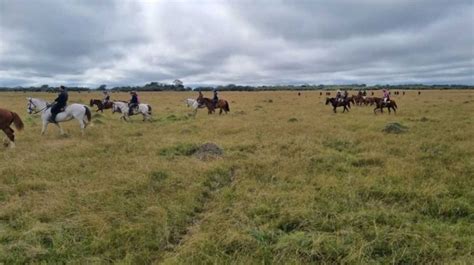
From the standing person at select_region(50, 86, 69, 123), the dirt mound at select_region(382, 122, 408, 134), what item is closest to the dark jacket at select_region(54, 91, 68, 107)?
the standing person at select_region(50, 86, 69, 123)

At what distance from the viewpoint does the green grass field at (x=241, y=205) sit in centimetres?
445

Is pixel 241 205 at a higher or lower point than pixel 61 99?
lower

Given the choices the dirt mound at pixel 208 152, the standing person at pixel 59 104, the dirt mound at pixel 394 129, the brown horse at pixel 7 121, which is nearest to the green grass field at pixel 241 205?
the dirt mound at pixel 208 152

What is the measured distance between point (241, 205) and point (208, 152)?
446 cm

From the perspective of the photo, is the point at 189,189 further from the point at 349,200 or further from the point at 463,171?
the point at 463,171

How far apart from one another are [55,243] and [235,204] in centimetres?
294

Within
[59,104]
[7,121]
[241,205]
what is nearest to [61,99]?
[59,104]

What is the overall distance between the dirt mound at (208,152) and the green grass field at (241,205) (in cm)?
34

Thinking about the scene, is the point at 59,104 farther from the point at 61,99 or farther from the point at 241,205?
the point at 241,205

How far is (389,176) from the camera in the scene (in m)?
7.69

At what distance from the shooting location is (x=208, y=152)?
10336 mm

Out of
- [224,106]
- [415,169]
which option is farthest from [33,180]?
[224,106]

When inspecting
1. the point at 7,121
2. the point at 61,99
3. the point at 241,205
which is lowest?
the point at 241,205

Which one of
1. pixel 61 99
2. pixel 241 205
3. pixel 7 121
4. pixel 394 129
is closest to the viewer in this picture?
pixel 241 205
